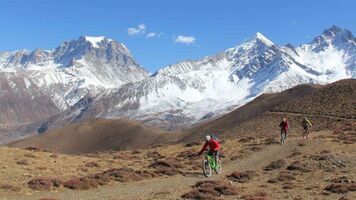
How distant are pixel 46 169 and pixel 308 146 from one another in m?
28.8

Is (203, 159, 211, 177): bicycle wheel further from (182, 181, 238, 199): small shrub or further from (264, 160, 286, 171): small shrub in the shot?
(264, 160, 286, 171): small shrub

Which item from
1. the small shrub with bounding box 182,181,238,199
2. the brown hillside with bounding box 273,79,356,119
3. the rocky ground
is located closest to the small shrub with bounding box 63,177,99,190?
the rocky ground

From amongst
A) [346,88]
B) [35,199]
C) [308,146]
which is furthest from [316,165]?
[346,88]

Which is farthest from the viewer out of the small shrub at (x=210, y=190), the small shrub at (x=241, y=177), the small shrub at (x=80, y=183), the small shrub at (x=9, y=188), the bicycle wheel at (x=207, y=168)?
the bicycle wheel at (x=207, y=168)

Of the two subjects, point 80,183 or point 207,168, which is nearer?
point 80,183

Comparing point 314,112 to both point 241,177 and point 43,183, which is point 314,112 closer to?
point 241,177

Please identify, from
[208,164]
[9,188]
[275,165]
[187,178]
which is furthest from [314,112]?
[9,188]

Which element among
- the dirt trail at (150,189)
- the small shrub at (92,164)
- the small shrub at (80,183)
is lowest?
the dirt trail at (150,189)

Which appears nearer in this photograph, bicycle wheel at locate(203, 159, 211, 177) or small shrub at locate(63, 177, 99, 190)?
small shrub at locate(63, 177, 99, 190)

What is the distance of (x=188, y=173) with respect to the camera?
150ft

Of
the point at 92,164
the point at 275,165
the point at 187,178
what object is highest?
the point at 92,164

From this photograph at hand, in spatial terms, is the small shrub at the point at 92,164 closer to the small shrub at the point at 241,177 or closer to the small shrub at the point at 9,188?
the small shrub at the point at 241,177

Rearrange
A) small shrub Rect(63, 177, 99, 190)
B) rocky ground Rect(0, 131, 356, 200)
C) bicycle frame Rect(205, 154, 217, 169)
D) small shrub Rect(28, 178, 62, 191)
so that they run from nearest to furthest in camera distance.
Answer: rocky ground Rect(0, 131, 356, 200) → small shrub Rect(28, 178, 62, 191) → small shrub Rect(63, 177, 99, 190) → bicycle frame Rect(205, 154, 217, 169)

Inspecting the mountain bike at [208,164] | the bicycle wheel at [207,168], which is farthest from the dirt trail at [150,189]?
the mountain bike at [208,164]
